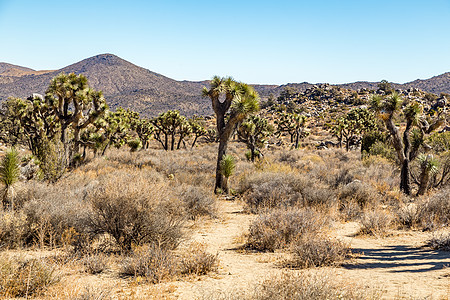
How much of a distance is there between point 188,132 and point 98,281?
41260 mm

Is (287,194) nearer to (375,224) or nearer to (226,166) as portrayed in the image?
(375,224)

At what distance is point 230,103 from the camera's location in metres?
16.8

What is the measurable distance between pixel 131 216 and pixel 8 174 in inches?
187

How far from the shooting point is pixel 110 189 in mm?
6977

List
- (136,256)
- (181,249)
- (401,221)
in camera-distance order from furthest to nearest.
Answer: (401,221)
(181,249)
(136,256)

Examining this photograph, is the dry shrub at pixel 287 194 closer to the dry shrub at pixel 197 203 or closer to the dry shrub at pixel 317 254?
the dry shrub at pixel 197 203

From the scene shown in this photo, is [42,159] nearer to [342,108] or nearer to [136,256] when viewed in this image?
[136,256]

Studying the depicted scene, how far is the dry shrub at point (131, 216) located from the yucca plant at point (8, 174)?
11.9 ft

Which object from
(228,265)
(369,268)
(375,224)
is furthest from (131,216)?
(375,224)

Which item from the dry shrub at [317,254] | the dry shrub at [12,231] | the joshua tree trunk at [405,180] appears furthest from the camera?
the joshua tree trunk at [405,180]

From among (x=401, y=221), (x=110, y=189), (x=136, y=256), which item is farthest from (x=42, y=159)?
(x=401, y=221)

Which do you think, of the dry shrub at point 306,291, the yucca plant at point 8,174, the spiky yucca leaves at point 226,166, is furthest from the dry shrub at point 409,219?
the yucca plant at point 8,174

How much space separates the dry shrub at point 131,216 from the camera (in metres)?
6.93

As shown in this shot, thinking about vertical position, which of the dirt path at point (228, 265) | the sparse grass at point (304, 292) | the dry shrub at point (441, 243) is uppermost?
the sparse grass at point (304, 292)
